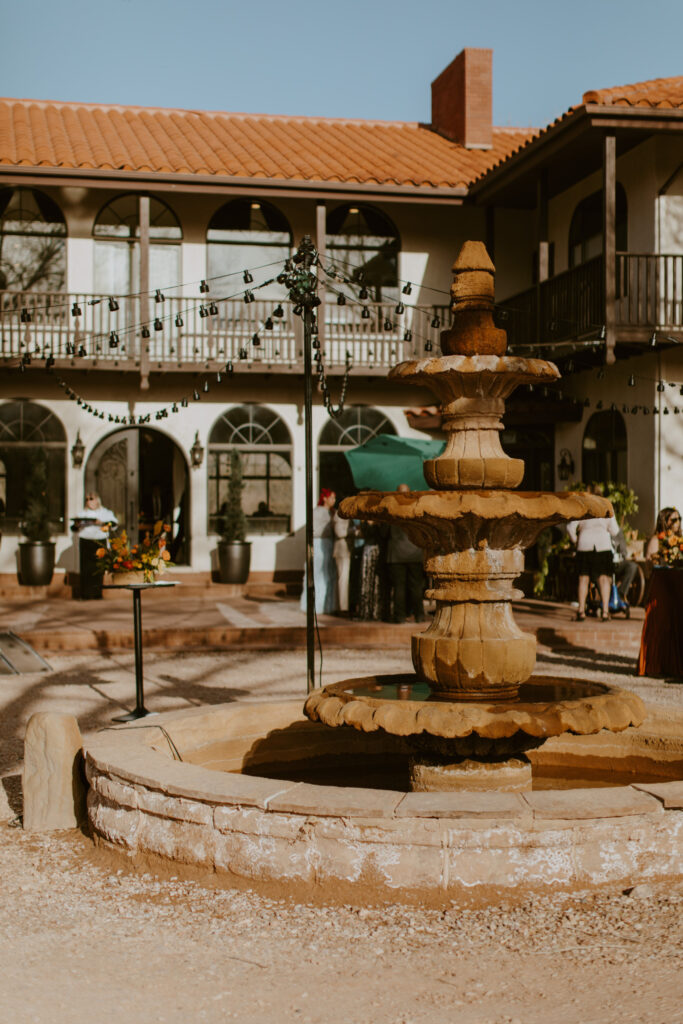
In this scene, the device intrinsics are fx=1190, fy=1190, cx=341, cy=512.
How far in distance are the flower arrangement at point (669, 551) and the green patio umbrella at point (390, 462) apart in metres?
4.80

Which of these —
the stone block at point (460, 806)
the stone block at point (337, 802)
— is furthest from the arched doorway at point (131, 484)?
the stone block at point (460, 806)

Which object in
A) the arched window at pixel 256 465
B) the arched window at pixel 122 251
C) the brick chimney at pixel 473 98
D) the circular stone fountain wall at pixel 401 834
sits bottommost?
the circular stone fountain wall at pixel 401 834

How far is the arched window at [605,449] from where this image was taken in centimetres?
1753

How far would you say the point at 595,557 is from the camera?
13.9 metres

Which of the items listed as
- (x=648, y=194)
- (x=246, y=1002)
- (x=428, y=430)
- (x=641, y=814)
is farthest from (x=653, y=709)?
(x=428, y=430)

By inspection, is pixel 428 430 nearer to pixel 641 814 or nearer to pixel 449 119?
pixel 449 119

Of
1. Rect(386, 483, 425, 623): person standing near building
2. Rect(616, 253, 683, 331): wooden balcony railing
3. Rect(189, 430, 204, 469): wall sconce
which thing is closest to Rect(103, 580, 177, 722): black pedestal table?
Rect(386, 483, 425, 623): person standing near building

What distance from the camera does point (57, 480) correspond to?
64.5 feet

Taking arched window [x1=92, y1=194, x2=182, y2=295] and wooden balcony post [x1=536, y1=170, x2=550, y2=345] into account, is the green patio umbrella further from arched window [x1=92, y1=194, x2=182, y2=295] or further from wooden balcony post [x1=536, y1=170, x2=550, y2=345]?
arched window [x1=92, y1=194, x2=182, y2=295]

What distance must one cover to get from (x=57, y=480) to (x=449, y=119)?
35.3 feet

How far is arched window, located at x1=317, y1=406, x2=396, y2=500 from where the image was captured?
66.4 feet

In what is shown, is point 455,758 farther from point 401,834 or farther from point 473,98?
point 473,98

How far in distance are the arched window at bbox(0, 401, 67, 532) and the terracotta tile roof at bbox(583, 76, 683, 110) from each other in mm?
9818

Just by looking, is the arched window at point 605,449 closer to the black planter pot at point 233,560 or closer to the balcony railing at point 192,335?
the balcony railing at point 192,335
